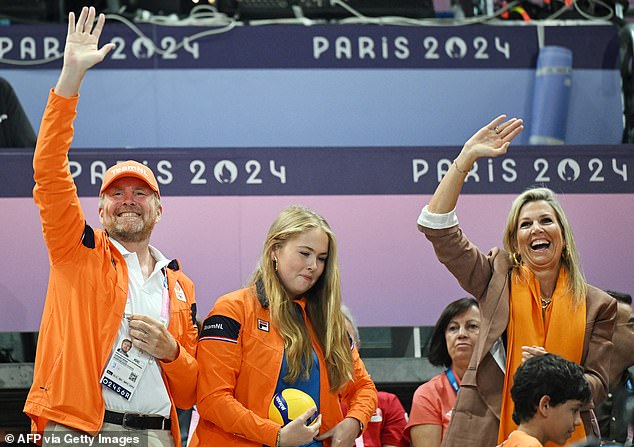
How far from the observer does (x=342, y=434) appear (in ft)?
11.8

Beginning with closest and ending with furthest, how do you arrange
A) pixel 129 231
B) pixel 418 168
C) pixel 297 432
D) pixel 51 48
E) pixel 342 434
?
1. pixel 297 432
2. pixel 342 434
3. pixel 129 231
4. pixel 418 168
5. pixel 51 48

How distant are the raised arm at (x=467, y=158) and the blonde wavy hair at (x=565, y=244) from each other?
29cm

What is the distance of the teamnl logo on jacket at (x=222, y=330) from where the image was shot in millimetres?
3609

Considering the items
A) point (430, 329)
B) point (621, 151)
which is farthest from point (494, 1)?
point (430, 329)

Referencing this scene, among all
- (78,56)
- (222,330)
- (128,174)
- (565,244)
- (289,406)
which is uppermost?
(78,56)

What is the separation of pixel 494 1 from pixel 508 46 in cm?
52

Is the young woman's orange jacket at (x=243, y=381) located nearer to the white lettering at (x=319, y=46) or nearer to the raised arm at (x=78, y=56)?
the raised arm at (x=78, y=56)

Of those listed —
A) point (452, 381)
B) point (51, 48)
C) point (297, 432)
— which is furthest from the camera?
point (51, 48)

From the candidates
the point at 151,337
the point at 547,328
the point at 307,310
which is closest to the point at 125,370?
the point at 151,337

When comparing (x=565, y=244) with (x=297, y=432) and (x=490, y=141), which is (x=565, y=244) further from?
(x=297, y=432)

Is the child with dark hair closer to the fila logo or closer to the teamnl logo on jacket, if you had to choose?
the fila logo

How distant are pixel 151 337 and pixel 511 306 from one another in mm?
1358

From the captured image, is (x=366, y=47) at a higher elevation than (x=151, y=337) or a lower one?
higher

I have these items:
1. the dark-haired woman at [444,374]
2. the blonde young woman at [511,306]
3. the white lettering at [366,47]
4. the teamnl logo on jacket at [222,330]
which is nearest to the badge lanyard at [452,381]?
the dark-haired woman at [444,374]
